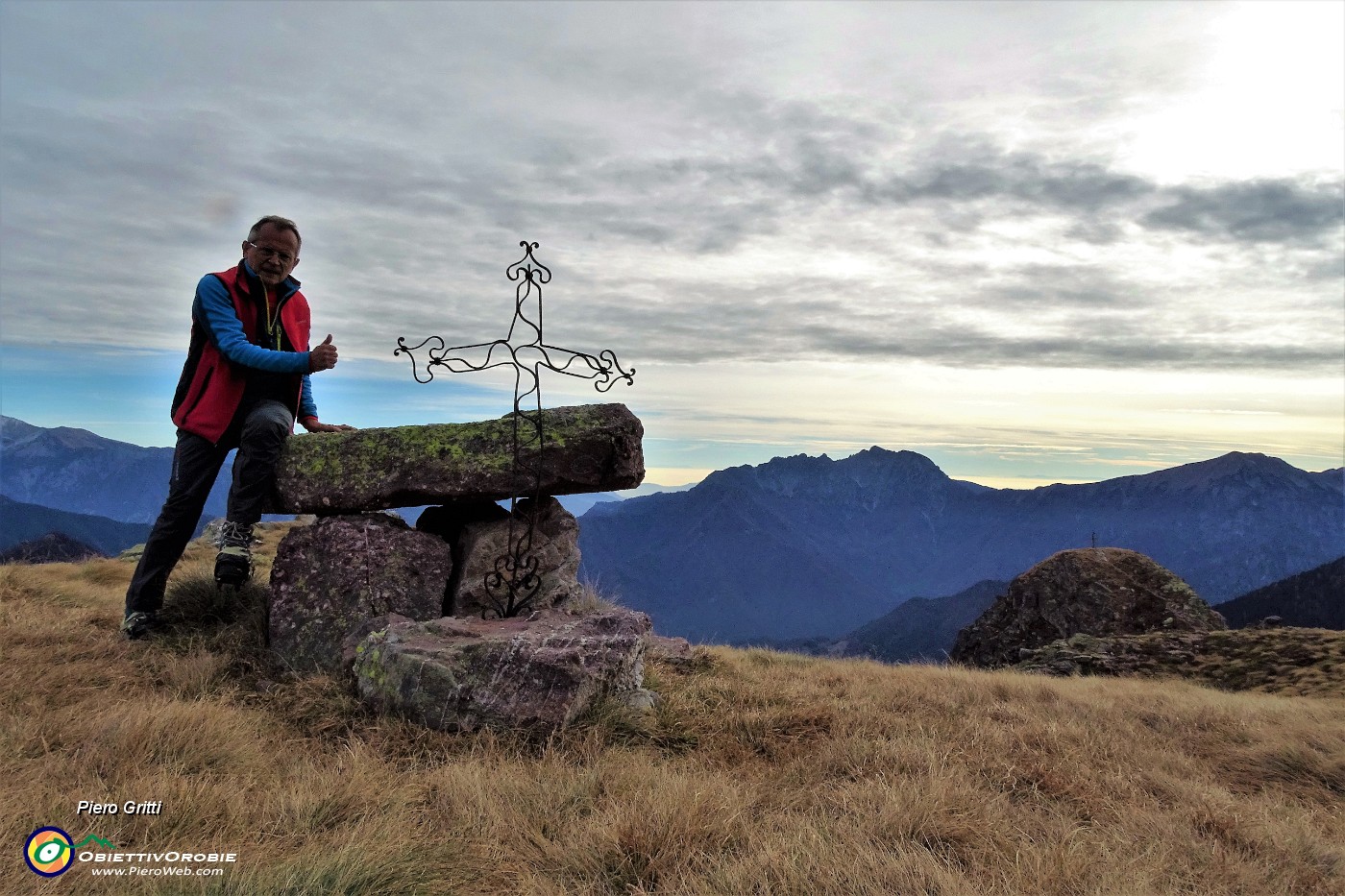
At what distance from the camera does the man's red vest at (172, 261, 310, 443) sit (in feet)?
23.4

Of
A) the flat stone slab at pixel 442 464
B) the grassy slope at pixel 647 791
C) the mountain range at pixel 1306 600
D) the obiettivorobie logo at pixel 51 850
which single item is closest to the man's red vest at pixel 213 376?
the flat stone slab at pixel 442 464

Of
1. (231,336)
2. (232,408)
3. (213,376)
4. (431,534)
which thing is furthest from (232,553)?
(231,336)

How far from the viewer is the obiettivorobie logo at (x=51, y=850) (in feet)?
10.4

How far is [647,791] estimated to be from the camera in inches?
173

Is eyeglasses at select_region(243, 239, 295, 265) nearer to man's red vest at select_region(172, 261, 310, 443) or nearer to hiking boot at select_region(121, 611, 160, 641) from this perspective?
man's red vest at select_region(172, 261, 310, 443)

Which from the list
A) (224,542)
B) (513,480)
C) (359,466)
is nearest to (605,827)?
(513,480)

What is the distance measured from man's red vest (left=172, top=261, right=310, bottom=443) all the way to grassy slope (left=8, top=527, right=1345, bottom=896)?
2091mm

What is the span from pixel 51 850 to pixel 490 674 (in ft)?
8.76

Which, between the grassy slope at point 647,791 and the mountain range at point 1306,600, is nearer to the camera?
the grassy slope at point 647,791

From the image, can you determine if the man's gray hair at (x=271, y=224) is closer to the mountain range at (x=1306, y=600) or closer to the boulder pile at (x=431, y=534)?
the boulder pile at (x=431, y=534)

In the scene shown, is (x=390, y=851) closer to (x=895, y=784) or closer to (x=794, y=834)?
(x=794, y=834)

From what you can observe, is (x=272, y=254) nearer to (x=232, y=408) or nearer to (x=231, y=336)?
(x=231, y=336)

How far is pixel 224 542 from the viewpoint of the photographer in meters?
7.23

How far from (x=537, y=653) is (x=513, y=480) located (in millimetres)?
2296
